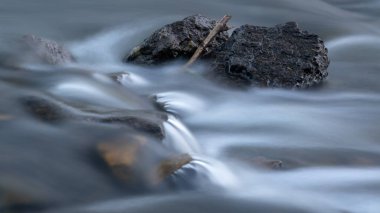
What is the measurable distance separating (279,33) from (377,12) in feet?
12.8

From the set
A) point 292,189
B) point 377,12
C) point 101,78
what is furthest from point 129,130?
point 377,12

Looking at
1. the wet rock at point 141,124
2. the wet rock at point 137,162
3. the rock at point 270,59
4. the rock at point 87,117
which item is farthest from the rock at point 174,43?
the wet rock at point 137,162

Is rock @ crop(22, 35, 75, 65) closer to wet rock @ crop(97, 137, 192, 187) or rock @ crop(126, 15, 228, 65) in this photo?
rock @ crop(126, 15, 228, 65)

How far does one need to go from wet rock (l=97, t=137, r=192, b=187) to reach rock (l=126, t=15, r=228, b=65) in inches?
84.4

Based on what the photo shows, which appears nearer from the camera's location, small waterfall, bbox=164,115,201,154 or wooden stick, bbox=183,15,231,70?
small waterfall, bbox=164,115,201,154

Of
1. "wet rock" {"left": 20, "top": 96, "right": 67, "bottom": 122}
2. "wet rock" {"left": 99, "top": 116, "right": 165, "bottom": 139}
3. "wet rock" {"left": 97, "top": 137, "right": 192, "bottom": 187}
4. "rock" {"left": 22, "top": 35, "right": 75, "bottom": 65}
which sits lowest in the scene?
"wet rock" {"left": 97, "top": 137, "right": 192, "bottom": 187}

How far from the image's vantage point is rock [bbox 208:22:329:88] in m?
5.54

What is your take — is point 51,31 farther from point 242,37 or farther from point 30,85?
point 30,85

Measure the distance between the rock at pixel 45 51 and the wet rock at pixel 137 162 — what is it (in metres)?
1.73

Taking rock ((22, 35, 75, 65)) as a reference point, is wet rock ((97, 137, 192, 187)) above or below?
below

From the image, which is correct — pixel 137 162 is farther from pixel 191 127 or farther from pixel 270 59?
pixel 270 59

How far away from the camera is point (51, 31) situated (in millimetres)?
7000

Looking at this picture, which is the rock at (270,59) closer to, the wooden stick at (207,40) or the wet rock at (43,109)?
the wooden stick at (207,40)

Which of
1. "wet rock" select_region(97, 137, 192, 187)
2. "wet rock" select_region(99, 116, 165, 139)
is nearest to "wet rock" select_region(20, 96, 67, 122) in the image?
"wet rock" select_region(99, 116, 165, 139)
